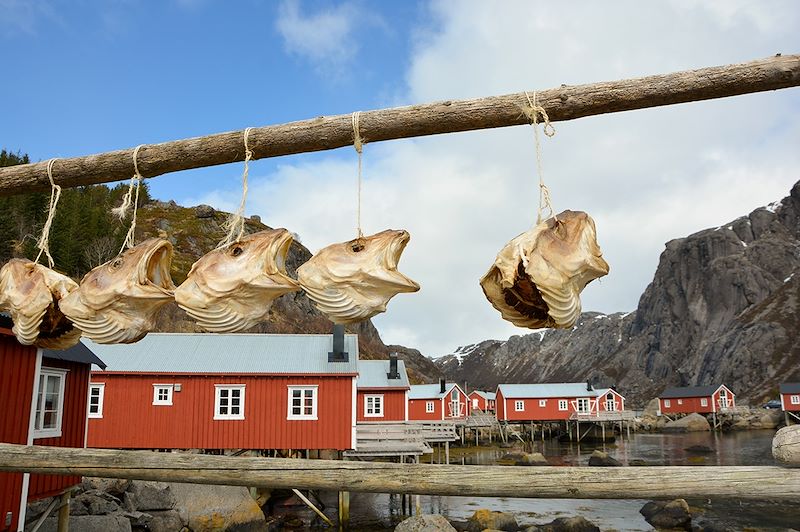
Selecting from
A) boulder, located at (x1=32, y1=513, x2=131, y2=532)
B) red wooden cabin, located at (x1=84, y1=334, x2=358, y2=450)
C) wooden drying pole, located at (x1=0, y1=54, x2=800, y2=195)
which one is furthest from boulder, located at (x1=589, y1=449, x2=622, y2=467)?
wooden drying pole, located at (x1=0, y1=54, x2=800, y2=195)

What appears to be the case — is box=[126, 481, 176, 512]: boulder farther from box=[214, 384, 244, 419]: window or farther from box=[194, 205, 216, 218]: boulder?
box=[194, 205, 216, 218]: boulder

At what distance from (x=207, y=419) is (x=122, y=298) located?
25091 millimetres

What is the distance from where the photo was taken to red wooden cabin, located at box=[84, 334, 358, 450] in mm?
26312

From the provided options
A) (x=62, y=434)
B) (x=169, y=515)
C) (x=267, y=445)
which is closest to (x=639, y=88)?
(x=62, y=434)

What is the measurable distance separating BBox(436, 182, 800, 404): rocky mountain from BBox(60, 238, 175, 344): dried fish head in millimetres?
109778

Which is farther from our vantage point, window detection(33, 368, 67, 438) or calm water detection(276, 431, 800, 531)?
calm water detection(276, 431, 800, 531)

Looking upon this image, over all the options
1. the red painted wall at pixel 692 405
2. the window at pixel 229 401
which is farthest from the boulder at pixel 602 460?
the red painted wall at pixel 692 405

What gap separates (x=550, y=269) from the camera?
272cm

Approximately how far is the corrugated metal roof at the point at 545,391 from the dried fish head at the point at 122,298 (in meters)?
65.9

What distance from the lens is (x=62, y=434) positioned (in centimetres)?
1556

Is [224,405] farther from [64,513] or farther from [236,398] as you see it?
[64,513]

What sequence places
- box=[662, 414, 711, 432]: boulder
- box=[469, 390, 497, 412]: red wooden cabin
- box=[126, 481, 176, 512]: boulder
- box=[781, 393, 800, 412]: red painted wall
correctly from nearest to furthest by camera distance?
1. box=[126, 481, 176, 512]: boulder
2. box=[781, 393, 800, 412]: red painted wall
3. box=[662, 414, 711, 432]: boulder
4. box=[469, 390, 497, 412]: red wooden cabin

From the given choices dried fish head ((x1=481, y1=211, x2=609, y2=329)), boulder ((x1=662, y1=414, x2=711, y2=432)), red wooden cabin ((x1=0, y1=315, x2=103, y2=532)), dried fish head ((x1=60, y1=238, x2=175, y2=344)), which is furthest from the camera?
boulder ((x1=662, y1=414, x2=711, y2=432))

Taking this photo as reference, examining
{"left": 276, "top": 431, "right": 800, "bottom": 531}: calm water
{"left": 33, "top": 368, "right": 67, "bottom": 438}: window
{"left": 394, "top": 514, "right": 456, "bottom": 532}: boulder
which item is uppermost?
{"left": 33, "top": 368, "right": 67, "bottom": 438}: window
